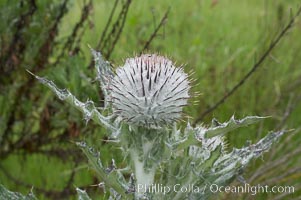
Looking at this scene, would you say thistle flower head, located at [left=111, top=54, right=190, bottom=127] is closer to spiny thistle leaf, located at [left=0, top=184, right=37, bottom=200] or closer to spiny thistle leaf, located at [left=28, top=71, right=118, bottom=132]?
spiny thistle leaf, located at [left=28, top=71, right=118, bottom=132]

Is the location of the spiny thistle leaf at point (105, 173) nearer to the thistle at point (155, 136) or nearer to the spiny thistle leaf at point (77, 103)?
the thistle at point (155, 136)

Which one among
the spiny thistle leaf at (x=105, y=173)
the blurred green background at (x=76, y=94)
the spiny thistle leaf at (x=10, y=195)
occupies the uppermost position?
the blurred green background at (x=76, y=94)

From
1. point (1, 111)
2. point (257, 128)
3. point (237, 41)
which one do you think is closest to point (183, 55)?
point (237, 41)

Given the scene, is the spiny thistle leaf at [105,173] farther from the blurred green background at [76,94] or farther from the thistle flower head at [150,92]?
the blurred green background at [76,94]

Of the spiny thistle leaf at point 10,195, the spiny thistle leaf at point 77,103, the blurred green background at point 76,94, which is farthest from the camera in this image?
the blurred green background at point 76,94

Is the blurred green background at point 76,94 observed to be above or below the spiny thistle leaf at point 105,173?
above

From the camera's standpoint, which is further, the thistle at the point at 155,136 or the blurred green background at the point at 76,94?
the blurred green background at the point at 76,94

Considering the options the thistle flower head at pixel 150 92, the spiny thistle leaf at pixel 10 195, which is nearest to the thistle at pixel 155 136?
the thistle flower head at pixel 150 92

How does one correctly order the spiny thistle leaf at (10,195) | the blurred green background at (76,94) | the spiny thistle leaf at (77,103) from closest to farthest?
the spiny thistle leaf at (77,103) < the spiny thistle leaf at (10,195) < the blurred green background at (76,94)

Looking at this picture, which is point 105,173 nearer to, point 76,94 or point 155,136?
point 155,136
